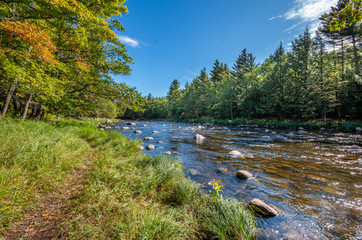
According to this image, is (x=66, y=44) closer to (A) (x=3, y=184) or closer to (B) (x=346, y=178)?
(A) (x=3, y=184)

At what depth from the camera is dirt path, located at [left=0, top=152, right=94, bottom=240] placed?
1.73m

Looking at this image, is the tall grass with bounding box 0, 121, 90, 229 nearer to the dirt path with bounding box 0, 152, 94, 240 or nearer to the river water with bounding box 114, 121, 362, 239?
the dirt path with bounding box 0, 152, 94, 240

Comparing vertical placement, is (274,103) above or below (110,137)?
above

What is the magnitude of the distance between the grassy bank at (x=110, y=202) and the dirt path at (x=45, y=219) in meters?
0.04

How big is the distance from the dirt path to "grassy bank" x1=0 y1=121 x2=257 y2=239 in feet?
0.14

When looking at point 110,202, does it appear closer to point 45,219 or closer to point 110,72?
point 45,219

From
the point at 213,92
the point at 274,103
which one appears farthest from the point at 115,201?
the point at 213,92

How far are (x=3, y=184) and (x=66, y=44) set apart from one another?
7.38 m

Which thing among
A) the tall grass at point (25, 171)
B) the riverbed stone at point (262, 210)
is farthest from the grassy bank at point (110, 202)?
the riverbed stone at point (262, 210)

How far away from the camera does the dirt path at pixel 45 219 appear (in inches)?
68.0

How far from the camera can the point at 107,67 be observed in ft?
24.1

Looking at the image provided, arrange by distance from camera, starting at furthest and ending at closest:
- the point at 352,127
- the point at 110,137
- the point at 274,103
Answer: the point at 274,103, the point at 352,127, the point at 110,137

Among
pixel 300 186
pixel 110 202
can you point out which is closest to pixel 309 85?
pixel 300 186

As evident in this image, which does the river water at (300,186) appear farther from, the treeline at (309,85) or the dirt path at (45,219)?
the treeline at (309,85)
